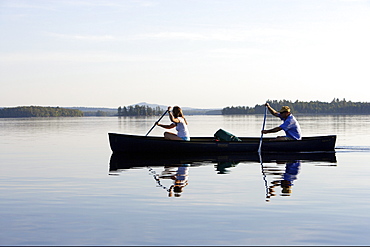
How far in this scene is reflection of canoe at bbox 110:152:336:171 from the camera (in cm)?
1827

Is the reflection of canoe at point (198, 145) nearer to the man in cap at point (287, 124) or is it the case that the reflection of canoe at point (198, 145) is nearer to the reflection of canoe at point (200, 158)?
the reflection of canoe at point (200, 158)

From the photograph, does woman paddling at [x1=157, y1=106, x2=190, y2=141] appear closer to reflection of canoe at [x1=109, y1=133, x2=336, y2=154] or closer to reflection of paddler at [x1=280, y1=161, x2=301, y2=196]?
reflection of canoe at [x1=109, y1=133, x2=336, y2=154]

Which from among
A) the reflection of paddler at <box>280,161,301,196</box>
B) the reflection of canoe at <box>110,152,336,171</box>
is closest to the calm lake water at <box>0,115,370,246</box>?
the reflection of paddler at <box>280,161,301,196</box>

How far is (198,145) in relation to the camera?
20.3 metres

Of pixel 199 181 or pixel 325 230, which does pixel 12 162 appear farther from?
pixel 325 230

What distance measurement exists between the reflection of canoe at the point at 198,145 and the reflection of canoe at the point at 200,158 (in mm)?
211

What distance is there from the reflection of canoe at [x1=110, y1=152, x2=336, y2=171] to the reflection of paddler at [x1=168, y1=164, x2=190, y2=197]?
1.67 m

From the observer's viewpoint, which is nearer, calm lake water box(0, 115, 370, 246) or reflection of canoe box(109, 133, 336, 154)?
calm lake water box(0, 115, 370, 246)

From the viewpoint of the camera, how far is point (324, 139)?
2175cm

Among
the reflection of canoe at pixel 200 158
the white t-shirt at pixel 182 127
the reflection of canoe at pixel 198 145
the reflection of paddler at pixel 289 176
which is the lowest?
the reflection of canoe at pixel 200 158

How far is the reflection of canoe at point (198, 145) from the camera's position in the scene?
20.2 metres

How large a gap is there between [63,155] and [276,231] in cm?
1552

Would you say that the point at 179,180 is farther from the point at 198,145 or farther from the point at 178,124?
the point at 198,145

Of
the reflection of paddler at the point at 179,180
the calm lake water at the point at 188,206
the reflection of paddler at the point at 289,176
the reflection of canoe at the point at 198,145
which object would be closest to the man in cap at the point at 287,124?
the reflection of canoe at the point at 198,145
